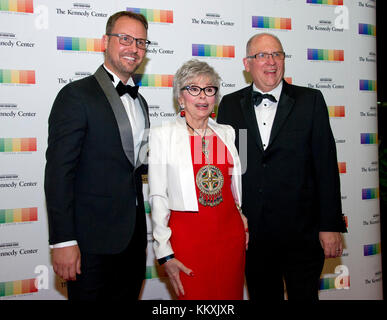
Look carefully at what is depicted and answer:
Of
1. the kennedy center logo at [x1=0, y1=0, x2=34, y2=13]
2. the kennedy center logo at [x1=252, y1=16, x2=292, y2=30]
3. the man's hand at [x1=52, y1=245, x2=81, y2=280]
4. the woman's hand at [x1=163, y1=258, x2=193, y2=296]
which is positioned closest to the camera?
the man's hand at [x1=52, y1=245, x2=81, y2=280]

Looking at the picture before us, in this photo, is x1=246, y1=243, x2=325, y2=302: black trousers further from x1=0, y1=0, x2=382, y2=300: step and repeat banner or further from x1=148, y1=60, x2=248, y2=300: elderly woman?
x1=0, y1=0, x2=382, y2=300: step and repeat banner

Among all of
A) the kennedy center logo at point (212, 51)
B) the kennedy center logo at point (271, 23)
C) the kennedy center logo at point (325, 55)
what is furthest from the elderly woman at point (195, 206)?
the kennedy center logo at point (325, 55)

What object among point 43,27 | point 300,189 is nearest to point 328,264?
point 300,189

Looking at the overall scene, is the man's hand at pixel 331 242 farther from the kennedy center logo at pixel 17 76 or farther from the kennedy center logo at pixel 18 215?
the kennedy center logo at pixel 17 76

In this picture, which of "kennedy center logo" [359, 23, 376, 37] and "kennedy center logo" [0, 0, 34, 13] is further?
"kennedy center logo" [359, 23, 376, 37]

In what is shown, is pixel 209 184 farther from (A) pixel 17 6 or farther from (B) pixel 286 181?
(A) pixel 17 6

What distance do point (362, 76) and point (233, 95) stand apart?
2.02 meters

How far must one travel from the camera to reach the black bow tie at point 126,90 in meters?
2.22

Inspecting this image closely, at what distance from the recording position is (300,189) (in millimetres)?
2389

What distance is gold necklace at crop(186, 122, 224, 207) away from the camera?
212 centimetres

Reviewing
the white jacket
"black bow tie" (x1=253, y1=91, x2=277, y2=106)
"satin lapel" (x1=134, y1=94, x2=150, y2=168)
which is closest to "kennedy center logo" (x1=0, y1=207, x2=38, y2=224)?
"satin lapel" (x1=134, y1=94, x2=150, y2=168)

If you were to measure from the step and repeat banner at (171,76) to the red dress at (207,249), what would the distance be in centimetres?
140

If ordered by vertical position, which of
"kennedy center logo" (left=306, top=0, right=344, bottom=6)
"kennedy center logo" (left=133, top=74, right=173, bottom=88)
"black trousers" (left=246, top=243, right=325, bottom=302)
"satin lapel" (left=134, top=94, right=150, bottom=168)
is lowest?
"black trousers" (left=246, top=243, right=325, bottom=302)

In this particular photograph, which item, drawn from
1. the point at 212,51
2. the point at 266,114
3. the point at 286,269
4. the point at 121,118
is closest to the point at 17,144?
the point at 121,118
